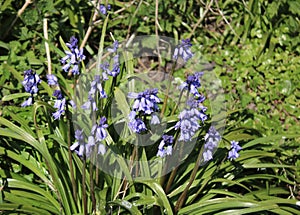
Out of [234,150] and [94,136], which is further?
[234,150]

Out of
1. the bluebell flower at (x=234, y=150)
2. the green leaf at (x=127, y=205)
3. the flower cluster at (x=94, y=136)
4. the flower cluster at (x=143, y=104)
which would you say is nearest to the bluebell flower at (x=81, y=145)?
the flower cluster at (x=94, y=136)

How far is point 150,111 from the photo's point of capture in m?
2.68

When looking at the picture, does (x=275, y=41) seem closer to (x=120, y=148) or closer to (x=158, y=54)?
(x=158, y=54)

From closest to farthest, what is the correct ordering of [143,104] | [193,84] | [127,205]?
[143,104] < [193,84] < [127,205]

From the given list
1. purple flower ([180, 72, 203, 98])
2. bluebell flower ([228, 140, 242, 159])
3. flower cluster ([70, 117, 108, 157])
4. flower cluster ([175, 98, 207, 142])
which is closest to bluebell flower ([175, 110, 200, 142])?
flower cluster ([175, 98, 207, 142])

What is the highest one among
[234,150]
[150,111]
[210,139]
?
[150,111]

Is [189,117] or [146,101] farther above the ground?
[146,101]

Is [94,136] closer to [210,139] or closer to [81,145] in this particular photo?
[81,145]

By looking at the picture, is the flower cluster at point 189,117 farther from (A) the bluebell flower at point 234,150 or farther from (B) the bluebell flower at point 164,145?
(A) the bluebell flower at point 234,150

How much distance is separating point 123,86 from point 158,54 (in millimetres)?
1276

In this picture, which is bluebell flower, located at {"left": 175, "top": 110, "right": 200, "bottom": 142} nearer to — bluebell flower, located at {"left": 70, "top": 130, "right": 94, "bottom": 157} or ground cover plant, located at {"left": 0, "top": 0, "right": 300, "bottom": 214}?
ground cover plant, located at {"left": 0, "top": 0, "right": 300, "bottom": 214}

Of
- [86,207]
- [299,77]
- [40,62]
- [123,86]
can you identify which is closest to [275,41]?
[299,77]

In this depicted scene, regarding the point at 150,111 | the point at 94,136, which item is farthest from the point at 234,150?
the point at 94,136

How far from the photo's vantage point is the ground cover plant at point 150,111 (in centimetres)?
303
